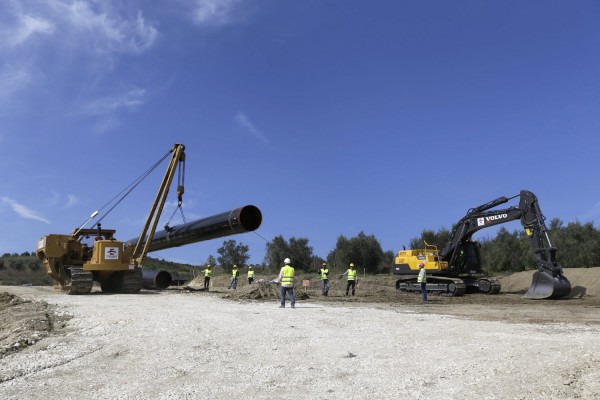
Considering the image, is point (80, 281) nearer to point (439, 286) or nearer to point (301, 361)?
point (439, 286)

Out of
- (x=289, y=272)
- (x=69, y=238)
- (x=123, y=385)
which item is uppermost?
(x=69, y=238)

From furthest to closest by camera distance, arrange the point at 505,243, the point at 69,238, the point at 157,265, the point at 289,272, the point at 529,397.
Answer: the point at 157,265 → the point at 505,243 → the point at 69,238 → the point at 289,272 → the point at 529,397

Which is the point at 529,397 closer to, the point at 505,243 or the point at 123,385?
the point at 123,385

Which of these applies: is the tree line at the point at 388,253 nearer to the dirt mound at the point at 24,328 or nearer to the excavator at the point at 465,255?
the excavator at the point at 465,255

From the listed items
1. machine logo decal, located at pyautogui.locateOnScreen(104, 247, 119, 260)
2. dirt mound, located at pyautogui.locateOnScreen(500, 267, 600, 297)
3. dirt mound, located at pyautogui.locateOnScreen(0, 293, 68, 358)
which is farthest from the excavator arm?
dirt mound, located at pyautogui.locateOnScreen(0, 293, 68, 358)

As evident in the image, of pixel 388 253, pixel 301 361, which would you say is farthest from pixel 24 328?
pixel 388 253

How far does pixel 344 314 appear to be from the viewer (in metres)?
12.8

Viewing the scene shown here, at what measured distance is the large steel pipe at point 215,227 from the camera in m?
18.8

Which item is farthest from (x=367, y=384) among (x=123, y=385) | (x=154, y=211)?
(x=154, y=211)

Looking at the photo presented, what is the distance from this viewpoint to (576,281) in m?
26.0

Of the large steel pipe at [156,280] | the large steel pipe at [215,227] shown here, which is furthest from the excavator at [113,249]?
the large steel pipe at [156,280]

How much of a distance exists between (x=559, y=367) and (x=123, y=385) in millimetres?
5360

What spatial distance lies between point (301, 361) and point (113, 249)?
16.9 m

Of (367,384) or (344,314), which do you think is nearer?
(367,384)
